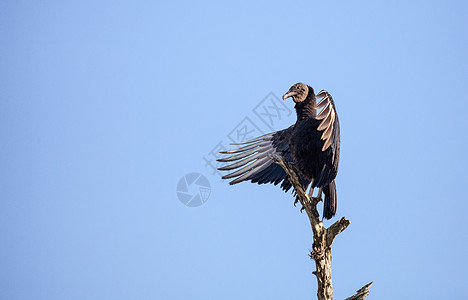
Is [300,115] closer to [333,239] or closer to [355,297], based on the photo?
[333,239]

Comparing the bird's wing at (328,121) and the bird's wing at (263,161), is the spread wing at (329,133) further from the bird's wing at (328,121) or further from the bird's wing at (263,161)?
the bird's wing at (263,161)

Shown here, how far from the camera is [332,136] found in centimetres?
860

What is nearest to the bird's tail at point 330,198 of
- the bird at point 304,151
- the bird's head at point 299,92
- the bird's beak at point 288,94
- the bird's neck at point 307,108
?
the bird at point 304,151

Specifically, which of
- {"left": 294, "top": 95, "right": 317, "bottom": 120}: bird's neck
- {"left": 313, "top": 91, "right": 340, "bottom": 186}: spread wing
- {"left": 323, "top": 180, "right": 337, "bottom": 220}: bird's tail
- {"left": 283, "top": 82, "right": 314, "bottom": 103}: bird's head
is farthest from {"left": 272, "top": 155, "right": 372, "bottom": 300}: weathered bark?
{"left": 283, "top": 82, "right": 314, "bottom": 103}: bird's head

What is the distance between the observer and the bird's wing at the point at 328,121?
27.5 feet

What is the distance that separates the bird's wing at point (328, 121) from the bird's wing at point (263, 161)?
62.5 inches

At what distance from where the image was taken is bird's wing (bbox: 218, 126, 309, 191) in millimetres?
10266

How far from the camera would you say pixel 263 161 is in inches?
410

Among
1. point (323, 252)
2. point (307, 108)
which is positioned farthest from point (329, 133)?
point (323, 252)

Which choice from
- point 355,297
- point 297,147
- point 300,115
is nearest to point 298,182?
point 297,147

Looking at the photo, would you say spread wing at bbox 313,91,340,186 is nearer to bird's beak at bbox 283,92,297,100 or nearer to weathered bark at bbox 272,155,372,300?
bird's beak at bbox 283,92,297,100

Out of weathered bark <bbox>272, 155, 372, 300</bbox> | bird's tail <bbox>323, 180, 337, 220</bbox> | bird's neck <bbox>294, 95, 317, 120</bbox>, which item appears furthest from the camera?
bird's tail <bbox>323, 180, 337, 220</bbox>

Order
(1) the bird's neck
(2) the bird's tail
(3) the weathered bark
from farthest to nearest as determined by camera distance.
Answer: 1. (2) the bird's tail
2. (1) the bird's neck
3. (3) the weathered bark

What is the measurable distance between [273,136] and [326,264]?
306cm
